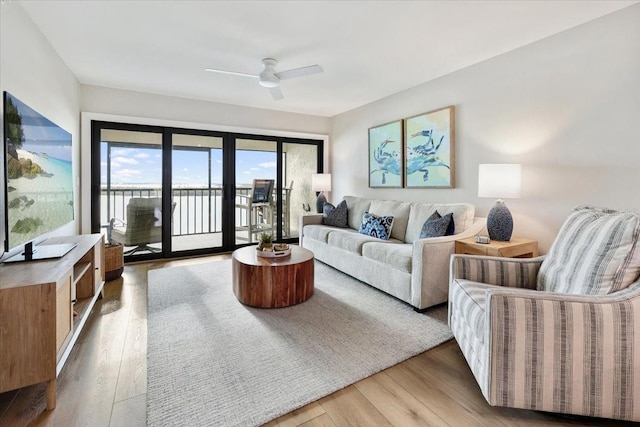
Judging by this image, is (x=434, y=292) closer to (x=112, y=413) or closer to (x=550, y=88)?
(x=550, y=88)

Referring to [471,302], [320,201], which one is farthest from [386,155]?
[471,302]

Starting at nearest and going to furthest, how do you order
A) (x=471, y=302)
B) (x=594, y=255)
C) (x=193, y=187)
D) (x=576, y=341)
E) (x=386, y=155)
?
(x=576, y=341), (x=594, y=255), (x=471, y=302), (x=386, y=155), (x=193, y=187)

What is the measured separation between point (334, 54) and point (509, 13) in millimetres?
1487

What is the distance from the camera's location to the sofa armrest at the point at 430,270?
2.57m

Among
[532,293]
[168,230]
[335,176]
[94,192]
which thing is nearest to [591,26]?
[532,293]

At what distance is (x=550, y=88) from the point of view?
8.81 feet

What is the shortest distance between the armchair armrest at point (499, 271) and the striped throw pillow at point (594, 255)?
79 mm

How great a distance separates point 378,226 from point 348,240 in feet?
1.41

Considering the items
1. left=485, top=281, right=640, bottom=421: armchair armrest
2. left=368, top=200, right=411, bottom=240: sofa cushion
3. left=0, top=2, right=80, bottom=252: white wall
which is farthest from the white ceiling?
left=485, top=281, right=640, bottom=421: armchair armrest

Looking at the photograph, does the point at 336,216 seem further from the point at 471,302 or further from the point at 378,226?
the point at 471,302

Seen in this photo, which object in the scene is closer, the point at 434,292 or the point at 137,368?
the point at 137,368

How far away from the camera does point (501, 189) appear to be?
266cm

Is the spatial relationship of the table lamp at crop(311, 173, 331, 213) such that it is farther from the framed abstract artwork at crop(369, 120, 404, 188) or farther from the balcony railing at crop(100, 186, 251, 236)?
the balcony railing at crop(100, 186, 251, 236)

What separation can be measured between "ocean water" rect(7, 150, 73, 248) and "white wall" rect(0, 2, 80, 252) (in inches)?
3.9
